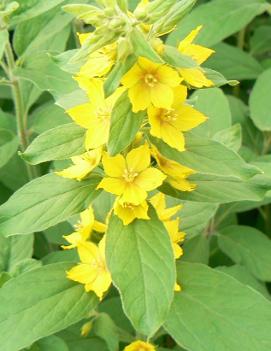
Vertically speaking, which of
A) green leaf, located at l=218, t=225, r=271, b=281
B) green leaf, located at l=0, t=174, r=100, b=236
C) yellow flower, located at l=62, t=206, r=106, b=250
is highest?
green leaf, located at l=0, t=174, r=100, b=236

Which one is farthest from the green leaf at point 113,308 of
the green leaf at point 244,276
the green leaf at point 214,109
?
the green leaf at point 214,109

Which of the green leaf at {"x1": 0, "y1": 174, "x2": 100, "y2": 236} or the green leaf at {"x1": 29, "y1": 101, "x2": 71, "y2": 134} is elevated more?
the green leaf at {"x1": 0, "y1": 174, "x2": 100, "y2": 236}

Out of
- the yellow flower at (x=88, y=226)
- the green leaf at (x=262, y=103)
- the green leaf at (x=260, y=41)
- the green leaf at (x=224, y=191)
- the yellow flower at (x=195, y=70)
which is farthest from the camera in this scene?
the green leaf at (x=260, y=41)

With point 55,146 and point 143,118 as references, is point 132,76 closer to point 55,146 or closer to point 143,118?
point 143,118

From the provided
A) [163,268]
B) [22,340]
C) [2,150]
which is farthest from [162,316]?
[2,150]

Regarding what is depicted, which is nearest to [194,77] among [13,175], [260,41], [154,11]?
[154,11]

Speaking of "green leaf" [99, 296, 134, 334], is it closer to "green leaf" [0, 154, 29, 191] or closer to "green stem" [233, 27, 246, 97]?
"green leaf" [0, 154, 29, 191]

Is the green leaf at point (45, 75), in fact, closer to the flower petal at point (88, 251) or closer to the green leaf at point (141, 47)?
the flower petal at point (88, 251)

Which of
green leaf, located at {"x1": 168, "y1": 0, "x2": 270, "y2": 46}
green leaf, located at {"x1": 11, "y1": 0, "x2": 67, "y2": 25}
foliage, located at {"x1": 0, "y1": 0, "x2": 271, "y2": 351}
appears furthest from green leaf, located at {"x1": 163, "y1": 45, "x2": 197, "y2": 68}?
green leaf, located at {"x1": 168, "y1": 0, "x2": 270, "y2": 46}
